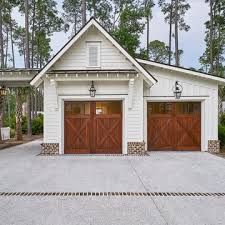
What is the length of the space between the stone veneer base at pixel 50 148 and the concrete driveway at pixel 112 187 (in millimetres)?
1082

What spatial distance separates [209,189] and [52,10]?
906 inches

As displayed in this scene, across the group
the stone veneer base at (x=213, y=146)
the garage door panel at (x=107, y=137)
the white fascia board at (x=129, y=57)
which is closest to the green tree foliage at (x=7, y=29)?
the white fascia board at (x=129, y=57)

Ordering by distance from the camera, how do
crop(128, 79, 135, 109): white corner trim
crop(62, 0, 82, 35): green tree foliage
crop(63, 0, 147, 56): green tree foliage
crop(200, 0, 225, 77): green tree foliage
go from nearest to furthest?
1. crop(128, 79, 135, 109): white corner trim
2. crop(63, 0, 147, 56): green tree foliage
3. crop(200, 0, 225, 77): green tree foliage
4. crop(62, 0, 82, 35): green tree foliage

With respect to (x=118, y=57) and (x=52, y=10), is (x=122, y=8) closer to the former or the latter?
(x=52, y=10)

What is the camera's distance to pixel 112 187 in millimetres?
6840

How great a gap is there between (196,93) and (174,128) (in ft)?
6.31

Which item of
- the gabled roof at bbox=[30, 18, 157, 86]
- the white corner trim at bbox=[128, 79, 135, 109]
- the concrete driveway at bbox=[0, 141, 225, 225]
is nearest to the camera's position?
the concrete driveway at bbox=[0, 141, 225, 225]

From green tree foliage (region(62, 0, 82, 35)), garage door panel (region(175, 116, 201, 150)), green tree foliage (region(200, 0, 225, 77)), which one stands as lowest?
garage door panel (region(175, 116, 201, 150))

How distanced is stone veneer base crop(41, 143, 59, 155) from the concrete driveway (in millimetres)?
1082

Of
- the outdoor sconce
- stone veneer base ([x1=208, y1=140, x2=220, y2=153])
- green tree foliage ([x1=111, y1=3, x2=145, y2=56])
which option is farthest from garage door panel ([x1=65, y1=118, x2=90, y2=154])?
green tree foliage ([x1=111, y1=3, x2=145, y2=56])

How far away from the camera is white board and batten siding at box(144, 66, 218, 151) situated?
44.9ft

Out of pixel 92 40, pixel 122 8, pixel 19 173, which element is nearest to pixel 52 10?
pixel 122 8

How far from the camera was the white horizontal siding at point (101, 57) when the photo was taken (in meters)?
12.9

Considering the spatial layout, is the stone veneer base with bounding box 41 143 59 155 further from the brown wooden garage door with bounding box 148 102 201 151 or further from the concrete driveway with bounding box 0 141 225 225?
the brown wooden garage door with bounding box 148 102 201 151
